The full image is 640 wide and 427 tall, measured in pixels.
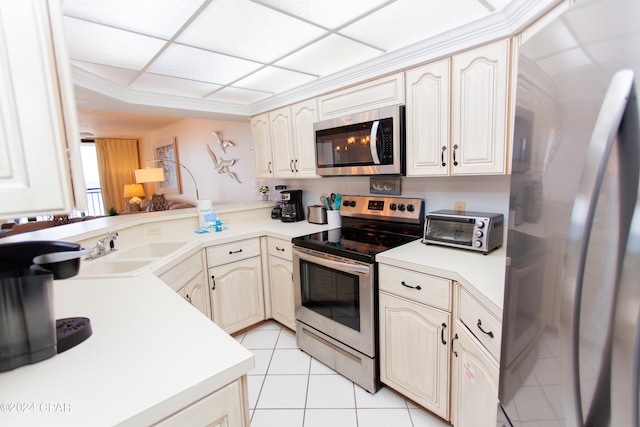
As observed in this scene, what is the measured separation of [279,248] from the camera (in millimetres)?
2512

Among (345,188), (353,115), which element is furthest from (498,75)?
(345,188)

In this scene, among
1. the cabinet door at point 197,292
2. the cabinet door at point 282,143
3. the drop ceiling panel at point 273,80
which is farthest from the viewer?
the cabinet door at point 282,143

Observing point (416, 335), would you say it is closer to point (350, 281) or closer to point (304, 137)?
point (350, 281)

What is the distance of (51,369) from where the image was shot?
30.4 inches

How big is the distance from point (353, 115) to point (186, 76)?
49.4 inches

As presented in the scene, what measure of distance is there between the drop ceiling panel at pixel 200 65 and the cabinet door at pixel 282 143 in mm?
557

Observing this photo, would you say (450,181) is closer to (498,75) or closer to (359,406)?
(498,75)

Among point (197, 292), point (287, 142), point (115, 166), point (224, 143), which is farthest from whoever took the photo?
point (115, 166)

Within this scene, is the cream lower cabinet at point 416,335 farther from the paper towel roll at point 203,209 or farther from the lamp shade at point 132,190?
the lamp shade at point 132,190

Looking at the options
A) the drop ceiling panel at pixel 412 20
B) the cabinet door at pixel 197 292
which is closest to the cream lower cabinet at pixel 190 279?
the cabinet door at pixel 197 292

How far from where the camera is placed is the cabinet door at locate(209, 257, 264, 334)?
239 cm

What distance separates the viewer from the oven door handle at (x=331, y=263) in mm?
1778

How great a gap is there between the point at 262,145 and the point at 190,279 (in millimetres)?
1528

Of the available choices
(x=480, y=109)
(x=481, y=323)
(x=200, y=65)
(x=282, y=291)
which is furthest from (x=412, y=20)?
(x=282, y=291)
